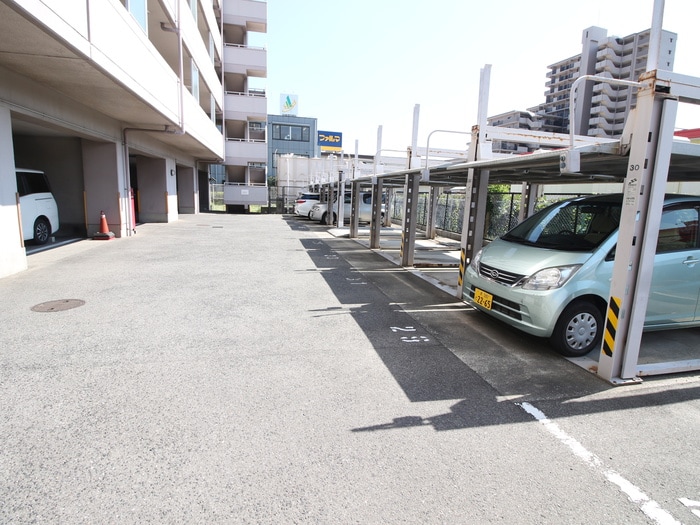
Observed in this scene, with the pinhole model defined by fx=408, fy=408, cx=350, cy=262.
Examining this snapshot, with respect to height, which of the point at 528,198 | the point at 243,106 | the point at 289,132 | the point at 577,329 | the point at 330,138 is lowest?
the point at 577,329

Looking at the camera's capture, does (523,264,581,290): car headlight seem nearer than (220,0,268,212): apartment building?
Yes

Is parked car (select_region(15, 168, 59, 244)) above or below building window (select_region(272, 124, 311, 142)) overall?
below

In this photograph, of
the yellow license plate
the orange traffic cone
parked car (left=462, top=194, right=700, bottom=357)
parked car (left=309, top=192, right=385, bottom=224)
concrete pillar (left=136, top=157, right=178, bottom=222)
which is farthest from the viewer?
parked car (left=309, top=192, right=385, bottom=224)

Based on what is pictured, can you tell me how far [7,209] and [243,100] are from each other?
74.9 feet

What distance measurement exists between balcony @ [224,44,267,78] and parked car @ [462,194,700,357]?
27.6 metres

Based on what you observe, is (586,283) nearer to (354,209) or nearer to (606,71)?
(354,209)

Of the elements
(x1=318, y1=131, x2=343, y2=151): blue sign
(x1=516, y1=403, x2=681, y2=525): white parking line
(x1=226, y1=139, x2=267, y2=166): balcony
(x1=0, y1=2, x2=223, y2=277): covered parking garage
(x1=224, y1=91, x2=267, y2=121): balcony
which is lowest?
(x1=516, y1=403, x2=681, y2=525): white parking line

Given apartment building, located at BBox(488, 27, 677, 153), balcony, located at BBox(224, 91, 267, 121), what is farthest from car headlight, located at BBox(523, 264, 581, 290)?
apartment building, located at BBox(488, 27, 677, 153)

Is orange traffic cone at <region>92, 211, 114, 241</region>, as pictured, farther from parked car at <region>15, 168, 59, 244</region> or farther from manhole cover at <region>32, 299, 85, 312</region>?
manhole cover at <region>32, 299, 85, 312</region>

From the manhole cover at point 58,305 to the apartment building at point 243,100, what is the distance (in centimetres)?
2275

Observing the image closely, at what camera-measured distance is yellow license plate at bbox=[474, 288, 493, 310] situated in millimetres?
5094

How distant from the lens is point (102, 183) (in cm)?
1259

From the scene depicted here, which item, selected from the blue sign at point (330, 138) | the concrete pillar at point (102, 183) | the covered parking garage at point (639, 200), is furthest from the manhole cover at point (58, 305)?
the blue sign at point (330, 138)

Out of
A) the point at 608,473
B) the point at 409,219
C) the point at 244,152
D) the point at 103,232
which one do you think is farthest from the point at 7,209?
the point at 244,152
